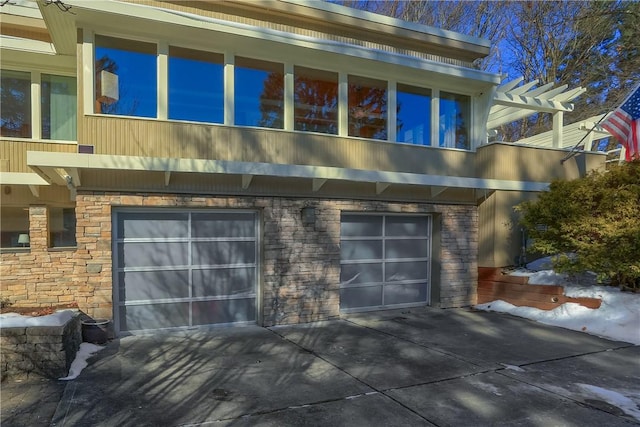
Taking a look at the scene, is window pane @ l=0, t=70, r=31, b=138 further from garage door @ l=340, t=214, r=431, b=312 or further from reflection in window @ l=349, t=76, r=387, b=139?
garage door @ l=340, t=214, r=431, b=312

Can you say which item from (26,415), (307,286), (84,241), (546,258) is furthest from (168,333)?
(546,258)

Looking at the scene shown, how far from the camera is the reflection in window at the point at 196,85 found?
7.07 meters

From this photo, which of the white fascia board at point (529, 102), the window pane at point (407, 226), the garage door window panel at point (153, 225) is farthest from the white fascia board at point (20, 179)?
the white fascia board at point (529, 102)

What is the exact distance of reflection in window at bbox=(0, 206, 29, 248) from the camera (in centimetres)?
834

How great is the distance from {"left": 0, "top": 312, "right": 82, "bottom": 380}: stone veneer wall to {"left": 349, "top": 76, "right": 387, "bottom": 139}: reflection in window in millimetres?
6053

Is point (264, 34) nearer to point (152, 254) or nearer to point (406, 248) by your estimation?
point (152, 254)

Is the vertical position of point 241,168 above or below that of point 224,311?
above

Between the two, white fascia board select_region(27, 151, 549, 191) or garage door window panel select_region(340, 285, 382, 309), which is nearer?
white fascia board select_region(27, 151, 549, 191)

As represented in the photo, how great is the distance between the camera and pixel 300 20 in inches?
321

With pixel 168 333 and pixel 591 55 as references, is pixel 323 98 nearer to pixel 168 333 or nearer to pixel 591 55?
pixel 168 333

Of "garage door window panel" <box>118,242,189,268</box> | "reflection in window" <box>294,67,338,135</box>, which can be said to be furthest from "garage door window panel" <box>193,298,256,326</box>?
"reflection in window" <box>294,67,338,135</box>

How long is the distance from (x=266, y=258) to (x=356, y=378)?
127 inches

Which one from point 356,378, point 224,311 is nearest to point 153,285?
point 224,311

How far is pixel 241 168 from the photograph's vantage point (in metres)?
6.93
